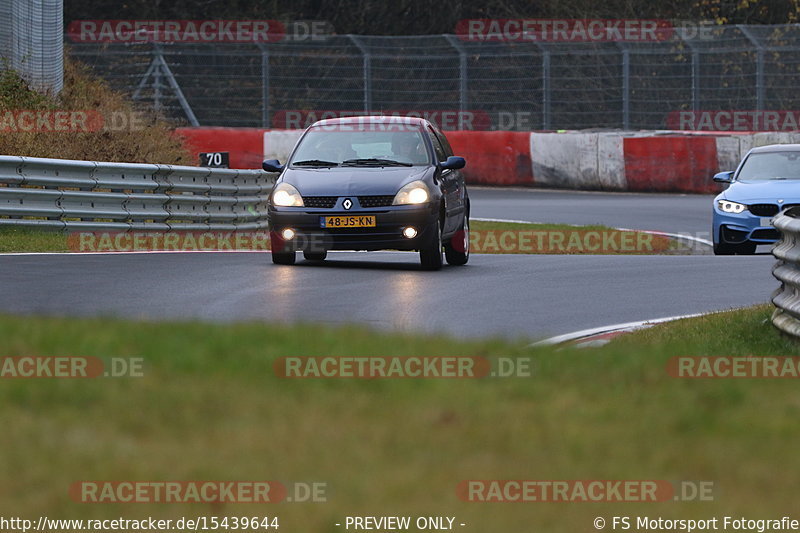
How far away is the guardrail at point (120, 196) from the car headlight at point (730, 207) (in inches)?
263

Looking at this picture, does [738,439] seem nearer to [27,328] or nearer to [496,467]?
[496,467]

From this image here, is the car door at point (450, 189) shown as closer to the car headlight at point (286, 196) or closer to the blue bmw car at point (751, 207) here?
the car headlight at point (286, 196)

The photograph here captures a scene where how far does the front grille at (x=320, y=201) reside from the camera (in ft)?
51.5

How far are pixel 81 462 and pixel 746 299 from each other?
29.0 ft

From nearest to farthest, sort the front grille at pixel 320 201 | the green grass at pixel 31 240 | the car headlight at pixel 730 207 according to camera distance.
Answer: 1. the front grille at pixel 320 201
2. the green grass at pixel 31 240
3. the car headlight at pixel 730 207

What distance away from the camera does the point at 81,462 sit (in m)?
5.84

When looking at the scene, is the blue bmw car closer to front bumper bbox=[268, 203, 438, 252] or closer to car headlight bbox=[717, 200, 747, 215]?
car headlight bbox=[717, 200, 747, 215]

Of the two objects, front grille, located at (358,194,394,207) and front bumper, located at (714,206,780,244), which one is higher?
front grille, located at (358,194,394,207)

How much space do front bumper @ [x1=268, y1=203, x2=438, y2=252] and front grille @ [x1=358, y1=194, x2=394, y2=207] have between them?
7 cm

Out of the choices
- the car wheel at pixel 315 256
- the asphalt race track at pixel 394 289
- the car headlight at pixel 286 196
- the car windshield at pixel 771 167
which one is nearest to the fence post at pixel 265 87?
the asphalt race track at pixel 394 289

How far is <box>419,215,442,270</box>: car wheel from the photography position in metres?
15.9

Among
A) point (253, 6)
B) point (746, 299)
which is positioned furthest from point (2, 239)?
point (253, 6)

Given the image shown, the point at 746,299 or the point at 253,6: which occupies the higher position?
the point at 253,6

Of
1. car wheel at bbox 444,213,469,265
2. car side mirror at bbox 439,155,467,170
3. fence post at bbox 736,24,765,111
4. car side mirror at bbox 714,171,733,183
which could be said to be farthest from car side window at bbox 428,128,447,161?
fence post at bbox 736,24,765,111
